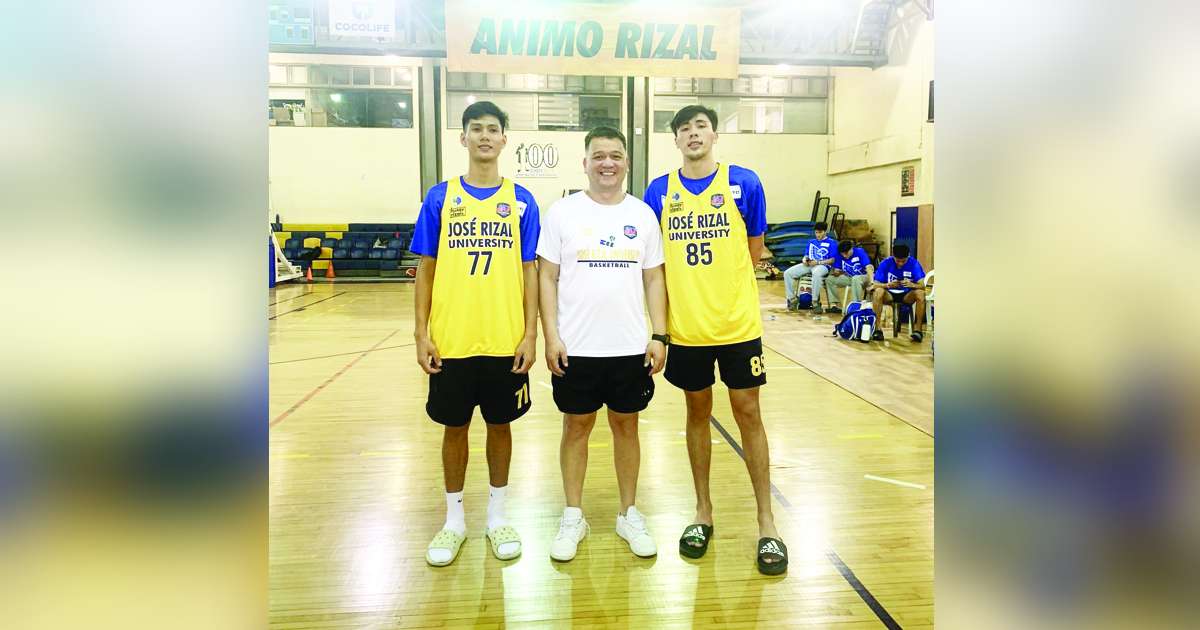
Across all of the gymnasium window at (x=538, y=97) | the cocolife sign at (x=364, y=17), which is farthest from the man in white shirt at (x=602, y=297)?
the gymnasium window at (x=538, y=97)

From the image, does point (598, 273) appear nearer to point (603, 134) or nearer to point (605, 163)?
point (605, 163)

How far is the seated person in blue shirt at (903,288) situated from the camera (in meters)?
7.68

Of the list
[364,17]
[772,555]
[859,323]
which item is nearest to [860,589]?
[772,555]

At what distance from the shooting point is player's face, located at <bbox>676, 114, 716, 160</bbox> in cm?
239

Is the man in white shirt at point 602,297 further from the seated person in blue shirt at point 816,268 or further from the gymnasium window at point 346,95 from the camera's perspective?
the gymnasium window at point 346,95

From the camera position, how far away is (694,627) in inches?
77.0

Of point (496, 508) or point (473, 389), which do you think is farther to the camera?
point (496, 508)

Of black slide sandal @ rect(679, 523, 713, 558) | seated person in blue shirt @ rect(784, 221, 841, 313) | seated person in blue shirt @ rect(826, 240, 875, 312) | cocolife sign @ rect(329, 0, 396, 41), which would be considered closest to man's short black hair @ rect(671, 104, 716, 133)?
black slide sandal @ rect(679, 523, 713, 558)

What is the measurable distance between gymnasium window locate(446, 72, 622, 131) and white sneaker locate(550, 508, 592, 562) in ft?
48.5

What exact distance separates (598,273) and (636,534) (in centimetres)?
96

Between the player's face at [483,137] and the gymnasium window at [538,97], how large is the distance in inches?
567

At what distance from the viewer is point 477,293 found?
236cm
